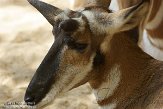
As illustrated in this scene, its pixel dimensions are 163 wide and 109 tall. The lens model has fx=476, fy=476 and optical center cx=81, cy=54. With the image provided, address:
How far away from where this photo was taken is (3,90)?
3.62 meters

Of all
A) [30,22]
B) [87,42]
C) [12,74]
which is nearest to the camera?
[87,42]

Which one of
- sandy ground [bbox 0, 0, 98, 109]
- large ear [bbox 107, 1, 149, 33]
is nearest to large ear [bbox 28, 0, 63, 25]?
large ear [bbox 107, 1, 149, 33]

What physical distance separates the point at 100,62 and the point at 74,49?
17 cm

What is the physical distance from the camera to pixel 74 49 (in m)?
2.31

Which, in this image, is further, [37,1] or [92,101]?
[92,101]

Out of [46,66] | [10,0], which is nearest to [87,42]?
[46,66]

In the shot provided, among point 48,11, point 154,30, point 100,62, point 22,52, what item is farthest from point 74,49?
point 22,52

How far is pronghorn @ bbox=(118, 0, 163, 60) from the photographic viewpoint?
9.27 ft

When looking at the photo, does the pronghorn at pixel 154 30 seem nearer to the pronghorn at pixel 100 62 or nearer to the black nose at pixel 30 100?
the pronghorn at pixel 100 62

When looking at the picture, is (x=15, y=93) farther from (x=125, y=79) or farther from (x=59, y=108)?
(x=125, y=79)

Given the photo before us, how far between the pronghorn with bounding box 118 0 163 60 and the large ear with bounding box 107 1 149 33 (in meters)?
0.46

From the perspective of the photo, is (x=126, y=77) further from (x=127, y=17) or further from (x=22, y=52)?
(x=22, y=52)

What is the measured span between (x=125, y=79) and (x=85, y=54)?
0.29 metres

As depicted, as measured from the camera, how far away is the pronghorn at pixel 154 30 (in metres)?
2.83
